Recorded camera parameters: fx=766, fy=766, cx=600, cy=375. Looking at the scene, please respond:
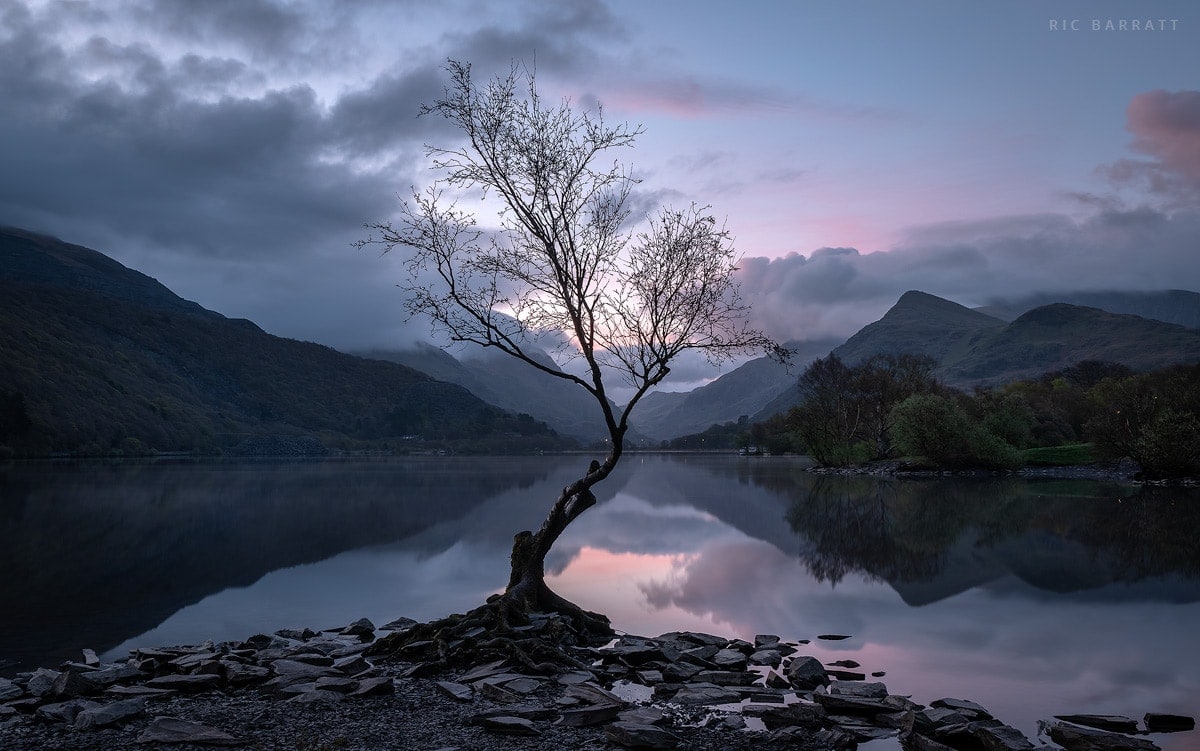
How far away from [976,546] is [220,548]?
28.8m

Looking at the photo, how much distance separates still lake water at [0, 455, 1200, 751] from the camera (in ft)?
46.1

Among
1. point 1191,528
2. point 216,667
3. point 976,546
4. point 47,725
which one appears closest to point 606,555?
point 976,546

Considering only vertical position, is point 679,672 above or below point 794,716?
below

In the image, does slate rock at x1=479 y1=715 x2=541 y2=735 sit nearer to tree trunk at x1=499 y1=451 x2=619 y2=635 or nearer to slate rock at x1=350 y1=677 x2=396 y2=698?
slate rock at x1=350 y1=677 x2=396 y2=698

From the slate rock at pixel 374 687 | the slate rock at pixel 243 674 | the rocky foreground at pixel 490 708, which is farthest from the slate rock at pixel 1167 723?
the slate rock at pixel 243 674

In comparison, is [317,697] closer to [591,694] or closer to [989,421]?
[591,694]

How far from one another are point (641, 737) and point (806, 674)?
4356 mm

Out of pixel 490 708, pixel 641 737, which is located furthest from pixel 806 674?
pixel 490 708

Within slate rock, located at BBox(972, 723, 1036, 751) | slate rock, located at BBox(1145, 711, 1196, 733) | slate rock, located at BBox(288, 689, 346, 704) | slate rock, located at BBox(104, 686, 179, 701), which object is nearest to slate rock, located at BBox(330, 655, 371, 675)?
slate rock, located at BBox(288, 689, 346, 704)

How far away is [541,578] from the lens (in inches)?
675

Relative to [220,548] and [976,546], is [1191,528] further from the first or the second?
[220,548]

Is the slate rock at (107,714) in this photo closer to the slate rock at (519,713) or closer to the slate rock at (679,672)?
the slate rock at (519,713)

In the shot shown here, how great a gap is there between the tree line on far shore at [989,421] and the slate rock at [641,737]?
2639 inches

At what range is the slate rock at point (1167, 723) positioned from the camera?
10.2 m
